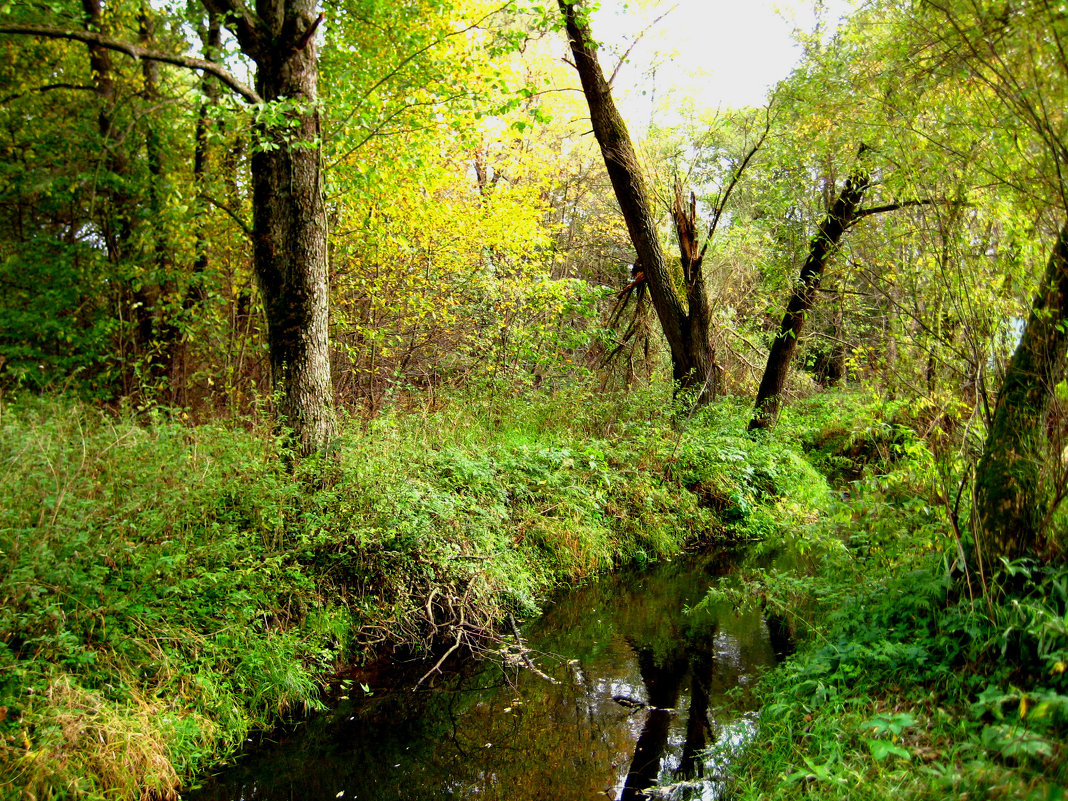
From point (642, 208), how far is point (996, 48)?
7566 mm

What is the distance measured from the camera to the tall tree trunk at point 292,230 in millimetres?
6309

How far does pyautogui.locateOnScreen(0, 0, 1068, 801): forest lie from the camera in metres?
3.67

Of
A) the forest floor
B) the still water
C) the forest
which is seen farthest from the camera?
the still water

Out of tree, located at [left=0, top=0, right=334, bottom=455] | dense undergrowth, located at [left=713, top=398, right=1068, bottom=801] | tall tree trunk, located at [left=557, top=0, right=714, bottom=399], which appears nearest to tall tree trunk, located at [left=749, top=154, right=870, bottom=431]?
tall tree trunk, located at [left=557, top=0, right=714, bottom=399]

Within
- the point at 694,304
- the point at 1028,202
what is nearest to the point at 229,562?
the point at 1028,202

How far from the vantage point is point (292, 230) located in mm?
6348

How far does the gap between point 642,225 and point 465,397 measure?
164 inches

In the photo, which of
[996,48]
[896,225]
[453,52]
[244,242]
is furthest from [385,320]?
[996,48]

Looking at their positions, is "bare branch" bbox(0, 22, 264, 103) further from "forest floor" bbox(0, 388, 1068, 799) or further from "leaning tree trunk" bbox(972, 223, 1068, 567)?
"leaning tree trunk" bbox(972, 223, 1068, 567)

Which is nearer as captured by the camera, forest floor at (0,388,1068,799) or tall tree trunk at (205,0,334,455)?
forest floor at (0,388,1068,799)

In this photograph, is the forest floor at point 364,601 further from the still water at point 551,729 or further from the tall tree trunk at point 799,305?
the tall tree trunk at point 799,305

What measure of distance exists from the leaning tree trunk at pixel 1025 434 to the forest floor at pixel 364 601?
0.77ft

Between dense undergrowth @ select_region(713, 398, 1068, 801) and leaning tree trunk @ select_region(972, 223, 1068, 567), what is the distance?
0.61ft

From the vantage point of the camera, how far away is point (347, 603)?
5.71m
